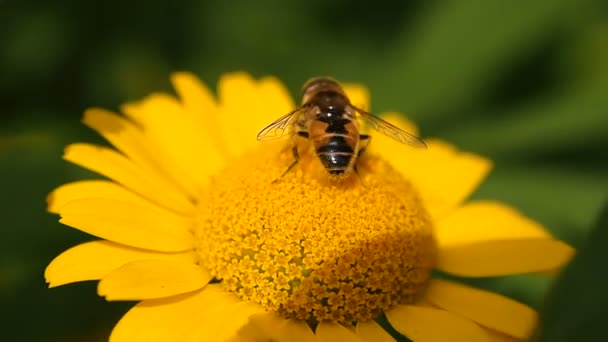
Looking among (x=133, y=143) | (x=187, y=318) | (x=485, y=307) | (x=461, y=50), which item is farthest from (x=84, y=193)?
(x=461, y=50)

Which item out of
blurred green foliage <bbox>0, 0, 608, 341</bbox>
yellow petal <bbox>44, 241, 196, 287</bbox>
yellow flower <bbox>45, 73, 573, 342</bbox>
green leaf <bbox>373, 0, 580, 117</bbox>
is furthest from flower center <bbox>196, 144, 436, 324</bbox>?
green leaf <bbox>373, 0, 580, 117</bbox>

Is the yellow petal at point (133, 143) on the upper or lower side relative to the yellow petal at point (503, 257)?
upper

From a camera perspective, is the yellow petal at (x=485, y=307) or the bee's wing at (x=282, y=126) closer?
the yellow petal at (x=485, y=307)

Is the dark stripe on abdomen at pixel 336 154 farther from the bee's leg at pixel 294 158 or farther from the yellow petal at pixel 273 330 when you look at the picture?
the yellow petal at pixel 273 330

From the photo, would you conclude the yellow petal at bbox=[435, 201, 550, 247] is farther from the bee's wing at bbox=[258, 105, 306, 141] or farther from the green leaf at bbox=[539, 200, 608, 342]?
the green leaf at bbox=[539, 200, 608, 342]

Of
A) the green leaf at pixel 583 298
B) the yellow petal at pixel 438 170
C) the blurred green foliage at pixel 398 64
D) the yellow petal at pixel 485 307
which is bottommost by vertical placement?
the green leaf at pixel 583 298

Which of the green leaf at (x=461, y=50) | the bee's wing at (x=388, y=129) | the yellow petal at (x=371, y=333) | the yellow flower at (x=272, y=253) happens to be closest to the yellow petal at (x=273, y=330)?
the yellow flower at (x=272, y=253)

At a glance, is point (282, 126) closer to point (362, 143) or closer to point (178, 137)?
point (362, 143)
